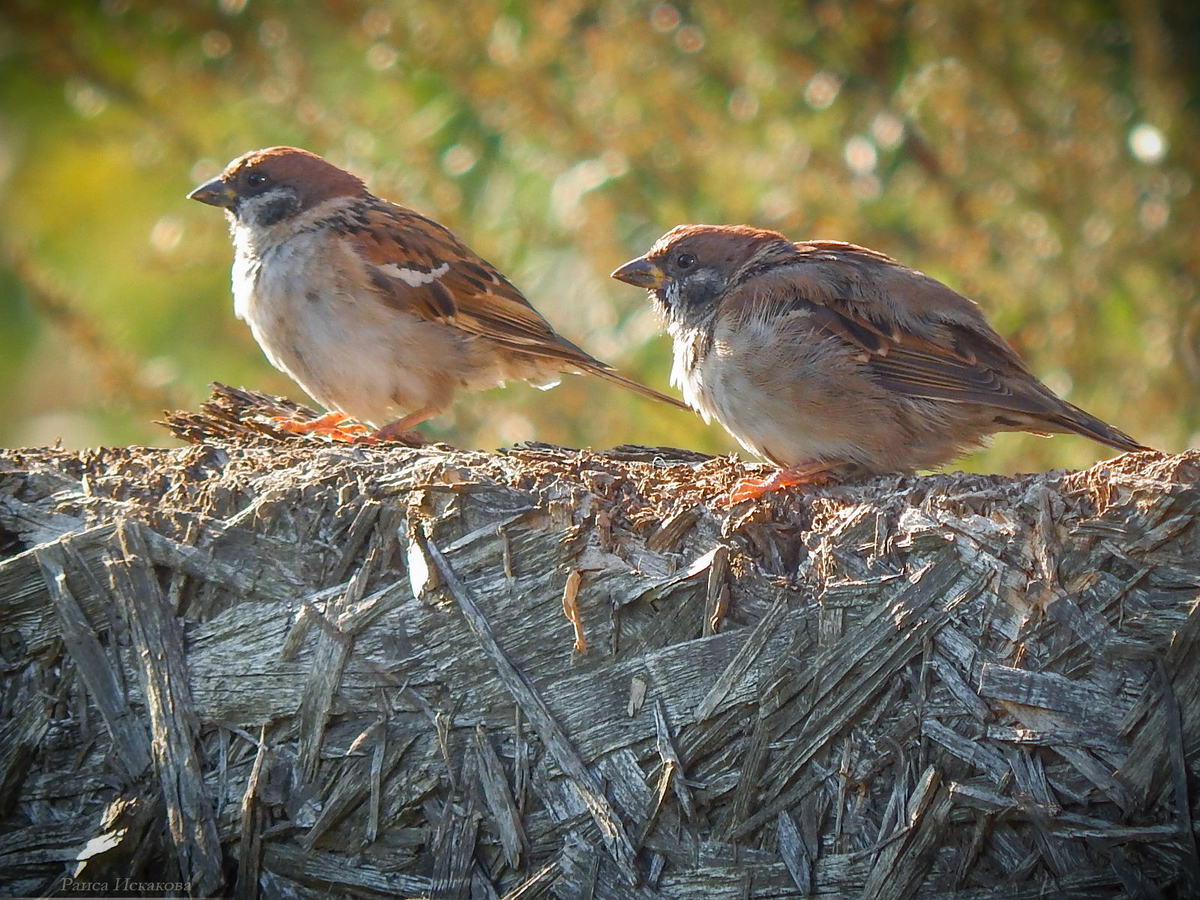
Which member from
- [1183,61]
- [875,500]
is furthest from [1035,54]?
[875,500]

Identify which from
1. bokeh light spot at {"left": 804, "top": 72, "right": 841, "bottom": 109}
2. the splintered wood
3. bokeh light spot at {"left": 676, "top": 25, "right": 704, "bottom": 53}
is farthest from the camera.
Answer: bokeh light spot at {"left": 676, "top": 25, "right": 704, "bottom": 53}

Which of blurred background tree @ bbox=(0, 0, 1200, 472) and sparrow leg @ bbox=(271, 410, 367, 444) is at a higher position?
blurred background tree @ bbox=(0, 0, 1200, 472)

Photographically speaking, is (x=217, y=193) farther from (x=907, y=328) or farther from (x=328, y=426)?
(x=907, y=328)

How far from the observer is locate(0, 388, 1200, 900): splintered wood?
1.78 metres

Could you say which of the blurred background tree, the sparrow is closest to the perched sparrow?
the blurred background tree

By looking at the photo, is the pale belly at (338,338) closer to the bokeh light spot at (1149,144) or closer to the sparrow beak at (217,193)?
the sparrow beak at (217,193)

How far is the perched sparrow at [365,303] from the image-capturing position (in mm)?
3344

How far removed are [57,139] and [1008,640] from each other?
5.92 metres

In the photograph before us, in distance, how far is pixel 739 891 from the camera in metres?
1.86

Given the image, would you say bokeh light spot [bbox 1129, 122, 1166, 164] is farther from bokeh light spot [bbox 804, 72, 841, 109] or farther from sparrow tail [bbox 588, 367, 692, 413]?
sparrow tail [bbox 588, 367, 692, 413]

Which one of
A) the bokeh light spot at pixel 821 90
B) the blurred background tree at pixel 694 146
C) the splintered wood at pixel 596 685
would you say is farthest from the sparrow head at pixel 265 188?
the bokeh light spot at pixel 821 90

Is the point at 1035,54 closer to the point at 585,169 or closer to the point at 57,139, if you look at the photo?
the point at 585,169

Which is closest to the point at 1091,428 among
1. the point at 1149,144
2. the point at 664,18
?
the point at 1149,144

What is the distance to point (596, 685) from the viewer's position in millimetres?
1970
